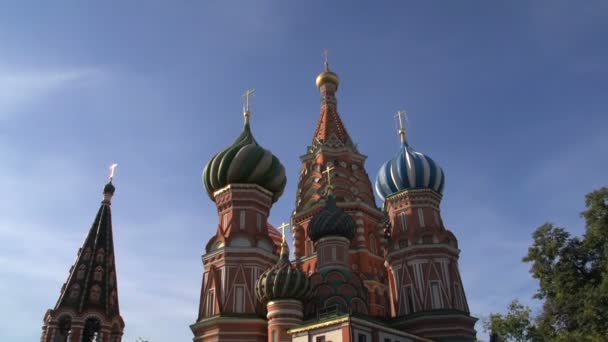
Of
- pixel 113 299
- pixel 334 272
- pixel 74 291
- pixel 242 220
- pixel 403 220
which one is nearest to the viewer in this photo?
pixel 334 272

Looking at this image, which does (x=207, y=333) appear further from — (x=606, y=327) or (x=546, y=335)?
(x=606, y=327)

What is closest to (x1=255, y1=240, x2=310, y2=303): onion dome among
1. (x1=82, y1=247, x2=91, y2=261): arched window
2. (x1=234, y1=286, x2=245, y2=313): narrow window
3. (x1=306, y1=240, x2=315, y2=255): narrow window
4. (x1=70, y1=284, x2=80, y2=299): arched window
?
(x1=234, y1=286, x2=245, y2=313): narrow window

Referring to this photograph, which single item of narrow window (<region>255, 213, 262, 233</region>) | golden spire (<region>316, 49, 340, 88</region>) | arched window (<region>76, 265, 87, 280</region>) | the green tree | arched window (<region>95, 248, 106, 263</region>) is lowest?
the green tree

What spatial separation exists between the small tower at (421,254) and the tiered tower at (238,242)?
21.1ft

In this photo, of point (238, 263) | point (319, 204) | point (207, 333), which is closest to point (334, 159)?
point (319, 204)

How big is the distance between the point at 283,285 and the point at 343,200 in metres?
9.71

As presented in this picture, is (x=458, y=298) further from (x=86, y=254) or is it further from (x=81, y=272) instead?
(x=86, y=254)

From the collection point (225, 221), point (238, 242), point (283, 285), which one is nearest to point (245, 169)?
point (225, 221)

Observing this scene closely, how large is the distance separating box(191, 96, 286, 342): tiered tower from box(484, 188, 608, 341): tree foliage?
37.1 feet

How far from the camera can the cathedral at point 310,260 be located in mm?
23906

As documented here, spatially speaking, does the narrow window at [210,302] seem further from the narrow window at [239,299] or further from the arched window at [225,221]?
the arched window at [225,221]

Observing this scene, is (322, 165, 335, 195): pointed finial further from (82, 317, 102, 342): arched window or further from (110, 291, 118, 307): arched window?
(82, 317, 102, 342): arched window

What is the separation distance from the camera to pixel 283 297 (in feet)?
74.3

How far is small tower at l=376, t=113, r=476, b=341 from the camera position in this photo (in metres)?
26.2
